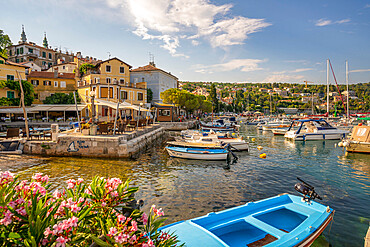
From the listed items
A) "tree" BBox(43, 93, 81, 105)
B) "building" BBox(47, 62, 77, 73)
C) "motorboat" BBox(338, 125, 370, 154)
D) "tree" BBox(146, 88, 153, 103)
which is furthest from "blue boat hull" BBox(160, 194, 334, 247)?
"building" BBox(47, 62, 77, 73)

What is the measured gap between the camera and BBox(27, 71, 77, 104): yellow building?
133 ft

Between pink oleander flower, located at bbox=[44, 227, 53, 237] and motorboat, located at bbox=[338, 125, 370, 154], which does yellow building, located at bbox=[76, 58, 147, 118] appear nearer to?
motorboat, located at bbox=[338, 125, 370, 154]

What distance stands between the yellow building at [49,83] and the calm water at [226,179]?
31.8 meters

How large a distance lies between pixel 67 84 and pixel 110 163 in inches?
1405

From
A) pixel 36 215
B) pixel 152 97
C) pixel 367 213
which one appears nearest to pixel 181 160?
pixel 367 213

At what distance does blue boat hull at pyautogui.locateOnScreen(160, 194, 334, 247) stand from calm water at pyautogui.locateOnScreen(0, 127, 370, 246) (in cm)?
130

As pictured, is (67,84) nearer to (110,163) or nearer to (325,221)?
(110,163)

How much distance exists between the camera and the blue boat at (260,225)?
475 cm

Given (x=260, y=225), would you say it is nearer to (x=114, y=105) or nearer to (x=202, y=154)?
(x=202, y=154)

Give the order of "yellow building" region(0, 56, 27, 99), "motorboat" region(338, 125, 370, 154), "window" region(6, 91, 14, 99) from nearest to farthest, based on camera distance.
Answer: "motorboat" region(338, 125, 370, 154)
"yellow building" region(0, 56, 27, 99)
"window" region(6, 91, 14, 99)

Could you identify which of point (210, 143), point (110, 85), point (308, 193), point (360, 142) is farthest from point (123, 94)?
point (308, 193)

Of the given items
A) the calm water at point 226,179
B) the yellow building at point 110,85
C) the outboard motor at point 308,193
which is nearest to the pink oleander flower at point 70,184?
the calm water at point 226,179

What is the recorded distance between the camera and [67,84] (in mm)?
42531

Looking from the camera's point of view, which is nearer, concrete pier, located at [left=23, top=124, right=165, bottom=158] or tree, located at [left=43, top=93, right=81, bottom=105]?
concrete pier, located at [left=23, top=124, right=165, bottom=158]
